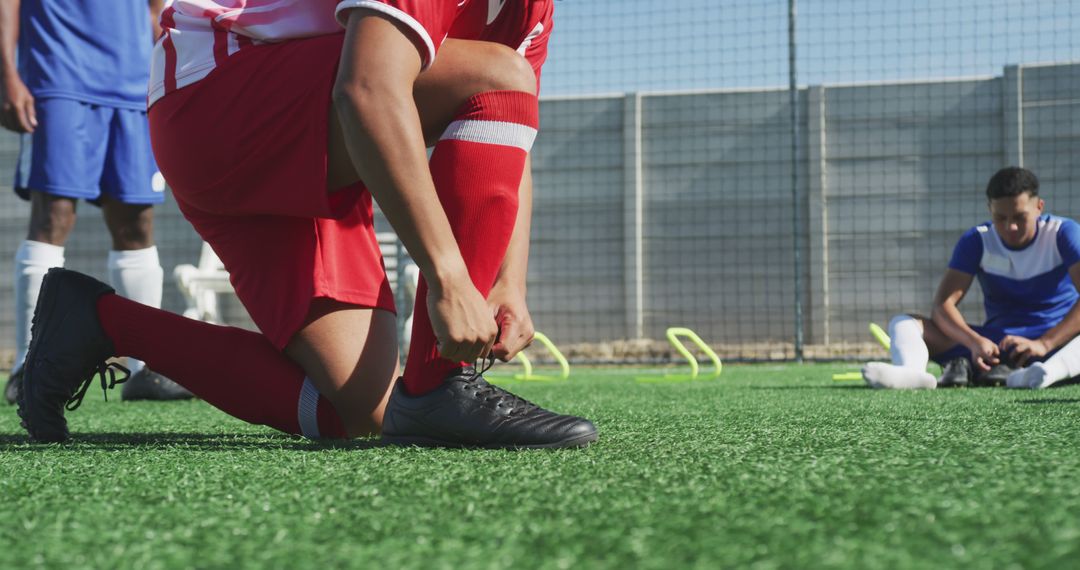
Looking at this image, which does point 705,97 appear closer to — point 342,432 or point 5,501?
point 342,432

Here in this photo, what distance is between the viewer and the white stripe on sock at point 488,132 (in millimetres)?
1311

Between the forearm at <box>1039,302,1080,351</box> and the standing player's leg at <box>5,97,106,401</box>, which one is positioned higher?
the standing player's leg at <box>5,97,106,401</box>

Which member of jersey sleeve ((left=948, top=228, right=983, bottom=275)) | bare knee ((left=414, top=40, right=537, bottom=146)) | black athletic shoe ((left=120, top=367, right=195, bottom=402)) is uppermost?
bare knee ((left=414, top=40, right=537, bottom=146))

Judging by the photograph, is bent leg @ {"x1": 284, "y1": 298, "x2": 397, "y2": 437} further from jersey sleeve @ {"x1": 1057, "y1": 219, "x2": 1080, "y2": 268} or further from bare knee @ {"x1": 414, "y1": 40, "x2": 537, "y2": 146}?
jersey sleeve @ {"x1": 1057, "y1": 219, "x2": 1080, "y2": 268}

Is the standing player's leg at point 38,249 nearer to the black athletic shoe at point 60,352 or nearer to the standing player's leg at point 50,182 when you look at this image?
the standing player's leg at point 50,182

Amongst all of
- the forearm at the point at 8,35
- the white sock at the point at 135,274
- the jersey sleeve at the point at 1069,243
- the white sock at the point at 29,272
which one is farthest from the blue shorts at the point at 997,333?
the forearm at the point at 8,35

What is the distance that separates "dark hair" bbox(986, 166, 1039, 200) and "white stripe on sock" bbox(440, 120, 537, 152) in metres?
2.87

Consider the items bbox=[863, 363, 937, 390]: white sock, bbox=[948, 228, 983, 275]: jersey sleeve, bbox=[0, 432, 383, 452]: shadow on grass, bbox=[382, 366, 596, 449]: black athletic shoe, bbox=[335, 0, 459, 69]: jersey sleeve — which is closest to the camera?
bbox=[335, 0, 459, 69]: jersey sleeve

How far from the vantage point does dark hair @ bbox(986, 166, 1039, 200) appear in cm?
362

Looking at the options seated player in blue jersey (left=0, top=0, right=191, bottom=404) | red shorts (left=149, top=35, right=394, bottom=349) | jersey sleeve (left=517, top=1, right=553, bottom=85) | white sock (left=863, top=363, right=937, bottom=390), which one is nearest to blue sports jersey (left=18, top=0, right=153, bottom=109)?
seated player in blue jersey (left=0, top=0, right=191, bottom=404)

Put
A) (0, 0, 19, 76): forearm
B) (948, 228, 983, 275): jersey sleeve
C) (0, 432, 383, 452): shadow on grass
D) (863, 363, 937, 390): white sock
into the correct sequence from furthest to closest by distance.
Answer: (948, 228, 983, 275): jersey sleeve < (863, 363, 937, 390): white sock < (0, 0, 19, 76): forearm < (0, 432, 383, 452): shadow on grass

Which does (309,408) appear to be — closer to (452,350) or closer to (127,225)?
(452,350)

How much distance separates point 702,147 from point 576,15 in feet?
5.92

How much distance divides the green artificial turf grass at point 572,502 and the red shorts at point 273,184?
0.92ft
